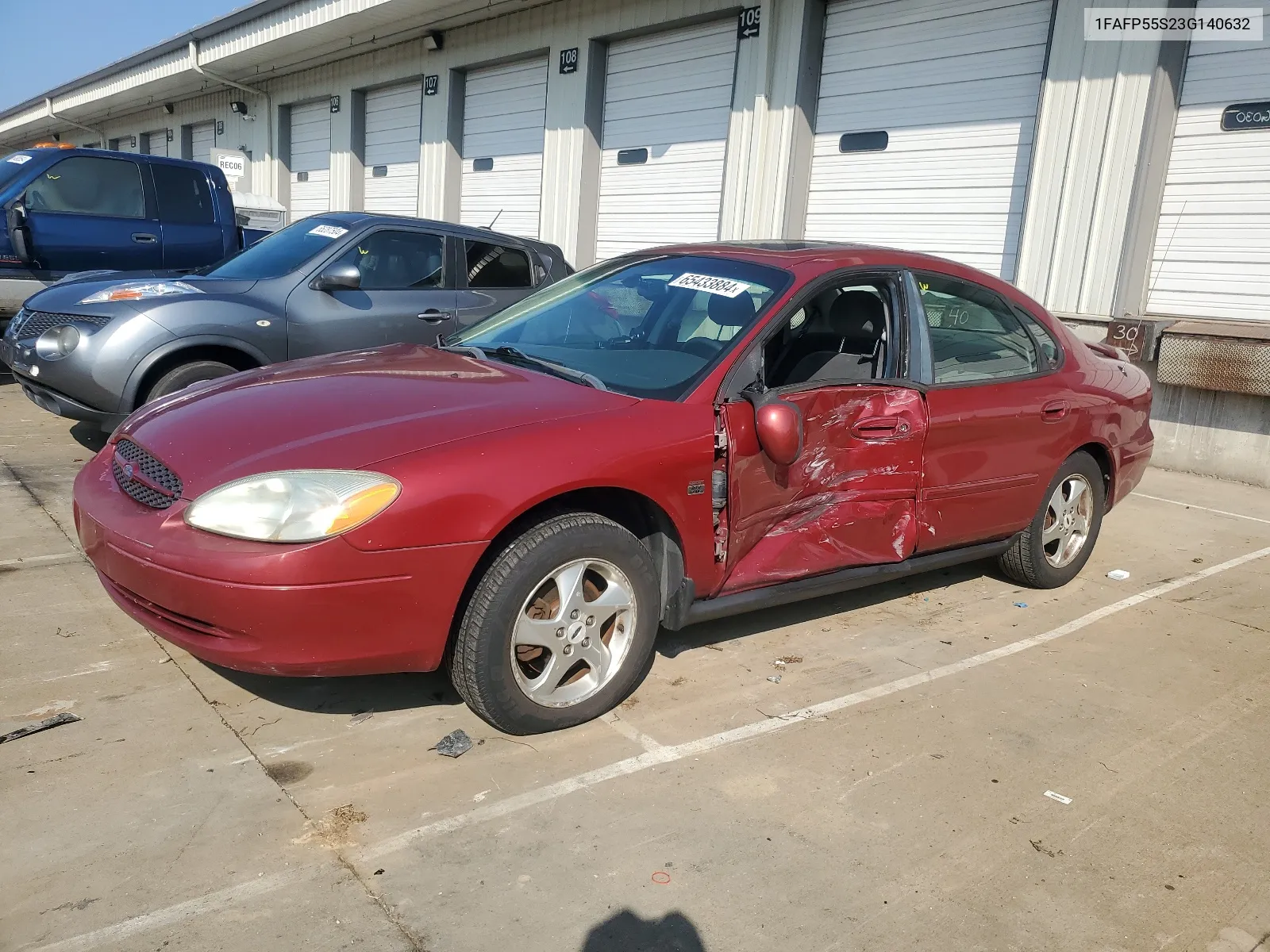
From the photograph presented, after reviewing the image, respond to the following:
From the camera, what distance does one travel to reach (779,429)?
3355mm

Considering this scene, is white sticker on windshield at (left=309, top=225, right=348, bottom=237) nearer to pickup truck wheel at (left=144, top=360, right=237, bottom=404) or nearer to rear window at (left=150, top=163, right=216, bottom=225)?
pickup truck wheel at (left=144, top=360, right=237, bottom=404)

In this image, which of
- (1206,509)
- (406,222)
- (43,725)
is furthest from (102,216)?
(1206,509)

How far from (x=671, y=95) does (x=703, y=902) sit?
11.4 metres

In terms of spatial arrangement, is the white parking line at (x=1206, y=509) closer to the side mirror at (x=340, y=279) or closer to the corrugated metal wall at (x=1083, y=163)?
the corrugated metal wall at (x=1083, y=163)

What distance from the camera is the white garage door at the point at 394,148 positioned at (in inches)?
656

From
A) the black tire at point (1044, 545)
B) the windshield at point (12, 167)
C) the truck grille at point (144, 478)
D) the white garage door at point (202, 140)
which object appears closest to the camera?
the truck grille at point (144, 478)

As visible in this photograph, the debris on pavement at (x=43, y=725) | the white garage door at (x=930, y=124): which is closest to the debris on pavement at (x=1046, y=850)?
the debris on pavement at (x=43, y=725)

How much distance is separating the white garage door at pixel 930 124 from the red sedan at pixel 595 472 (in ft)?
16.7

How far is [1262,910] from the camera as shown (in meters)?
2.53

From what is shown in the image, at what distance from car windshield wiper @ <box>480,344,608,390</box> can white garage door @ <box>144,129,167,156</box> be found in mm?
27286

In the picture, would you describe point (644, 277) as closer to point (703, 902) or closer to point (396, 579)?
point (396, 579)

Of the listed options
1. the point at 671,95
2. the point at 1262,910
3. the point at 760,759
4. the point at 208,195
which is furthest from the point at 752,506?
the point at 671,95

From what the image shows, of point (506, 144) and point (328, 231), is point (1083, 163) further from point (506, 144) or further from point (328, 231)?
point (506, 144)

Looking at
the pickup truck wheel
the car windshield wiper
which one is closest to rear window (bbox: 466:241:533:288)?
the pickup truck wheel
